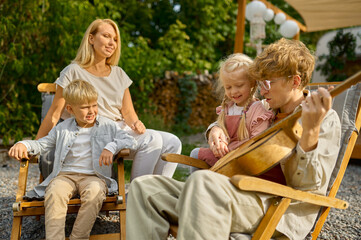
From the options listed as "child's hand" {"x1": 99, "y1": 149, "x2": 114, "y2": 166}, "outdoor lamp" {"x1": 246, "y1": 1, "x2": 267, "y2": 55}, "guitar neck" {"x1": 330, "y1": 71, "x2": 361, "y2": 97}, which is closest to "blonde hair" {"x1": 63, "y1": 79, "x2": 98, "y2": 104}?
"child's hand" {"x1": 99, "y1": 149, "x2": 114, "y2": 166}

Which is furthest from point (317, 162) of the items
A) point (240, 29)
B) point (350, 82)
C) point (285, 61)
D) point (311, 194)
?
point (240, 29)

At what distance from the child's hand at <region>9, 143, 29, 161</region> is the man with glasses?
107 cm

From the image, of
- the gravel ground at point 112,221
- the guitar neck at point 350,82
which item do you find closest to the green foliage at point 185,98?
the gravel ground at point 112,221

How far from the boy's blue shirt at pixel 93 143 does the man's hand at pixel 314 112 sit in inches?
57.1

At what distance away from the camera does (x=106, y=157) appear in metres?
2.73

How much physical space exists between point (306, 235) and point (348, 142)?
0.59 metres

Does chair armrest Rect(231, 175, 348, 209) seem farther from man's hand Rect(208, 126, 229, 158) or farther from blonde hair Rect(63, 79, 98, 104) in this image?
blonde hair Rect(63, 79, 98, 104)

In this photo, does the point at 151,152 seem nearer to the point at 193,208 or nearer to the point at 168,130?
the point at 193,208

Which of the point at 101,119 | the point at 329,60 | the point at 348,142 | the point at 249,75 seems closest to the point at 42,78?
the point at 101,119

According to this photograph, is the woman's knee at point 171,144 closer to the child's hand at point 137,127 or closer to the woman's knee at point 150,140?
the woman's knee at point 150,140

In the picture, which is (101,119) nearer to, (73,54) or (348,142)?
(348,142)

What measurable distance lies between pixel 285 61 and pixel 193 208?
0.93m

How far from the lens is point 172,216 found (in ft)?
6.68

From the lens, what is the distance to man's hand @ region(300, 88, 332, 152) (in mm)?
1710
